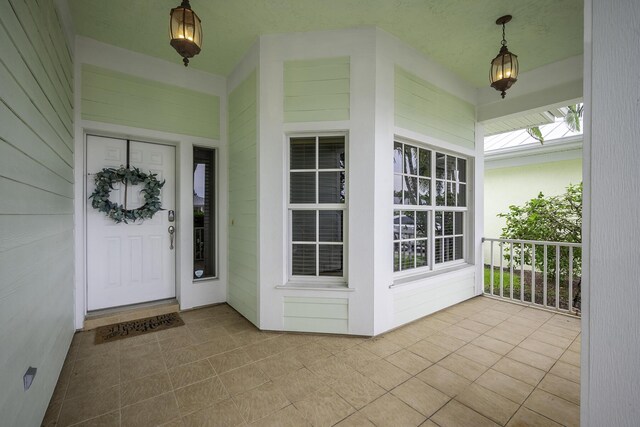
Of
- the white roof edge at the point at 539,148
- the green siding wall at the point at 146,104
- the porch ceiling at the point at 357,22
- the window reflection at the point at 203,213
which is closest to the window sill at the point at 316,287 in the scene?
the window reflection at the point at 203,213

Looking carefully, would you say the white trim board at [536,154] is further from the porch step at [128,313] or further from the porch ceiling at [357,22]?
the porch step at [128,313]

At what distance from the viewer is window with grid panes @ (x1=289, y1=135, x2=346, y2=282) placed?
294 centimetres

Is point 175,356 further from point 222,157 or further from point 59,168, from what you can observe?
point 222,157

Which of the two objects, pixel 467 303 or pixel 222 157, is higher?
pixel 222 157

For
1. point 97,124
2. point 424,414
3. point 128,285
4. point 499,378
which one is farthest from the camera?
point 128,285

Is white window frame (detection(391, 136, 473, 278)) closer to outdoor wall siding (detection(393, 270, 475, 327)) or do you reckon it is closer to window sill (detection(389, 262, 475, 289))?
window sill (detection(389, 262, 475, 289))

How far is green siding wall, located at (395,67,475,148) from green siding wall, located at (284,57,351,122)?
0.66 m

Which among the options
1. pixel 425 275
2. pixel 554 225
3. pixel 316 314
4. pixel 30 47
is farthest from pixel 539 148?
pixel 30 47

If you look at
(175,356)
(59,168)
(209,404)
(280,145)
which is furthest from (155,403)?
(280,145)

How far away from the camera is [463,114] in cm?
389

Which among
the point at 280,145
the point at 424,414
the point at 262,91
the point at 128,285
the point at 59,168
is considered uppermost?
the point at 262,91

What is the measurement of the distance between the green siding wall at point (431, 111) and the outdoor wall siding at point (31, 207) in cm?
291

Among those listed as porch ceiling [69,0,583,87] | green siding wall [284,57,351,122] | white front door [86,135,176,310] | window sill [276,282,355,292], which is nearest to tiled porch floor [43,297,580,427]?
window sill [276,282,355,292]

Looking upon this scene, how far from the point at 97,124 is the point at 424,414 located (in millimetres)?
4109
